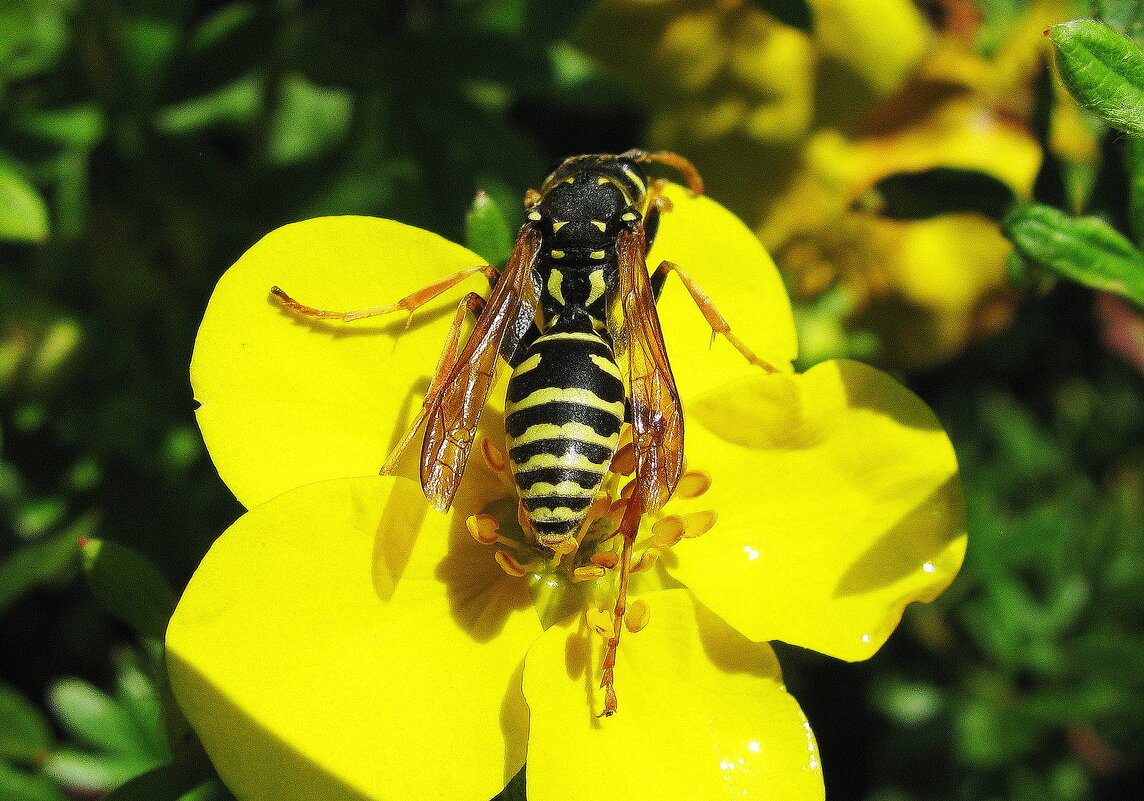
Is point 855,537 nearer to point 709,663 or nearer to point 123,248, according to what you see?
point 709,663

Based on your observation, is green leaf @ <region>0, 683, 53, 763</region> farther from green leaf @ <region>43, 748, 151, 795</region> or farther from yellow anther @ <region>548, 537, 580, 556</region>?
yellow anther @ <region>548, 537, 580, 556</region>

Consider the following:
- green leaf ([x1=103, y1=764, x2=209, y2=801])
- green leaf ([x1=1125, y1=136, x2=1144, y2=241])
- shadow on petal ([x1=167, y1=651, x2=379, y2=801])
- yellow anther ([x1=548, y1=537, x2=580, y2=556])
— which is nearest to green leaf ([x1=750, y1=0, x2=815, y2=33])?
green leaf ([x1=1125, y1=136, x2=1144, y2=241])

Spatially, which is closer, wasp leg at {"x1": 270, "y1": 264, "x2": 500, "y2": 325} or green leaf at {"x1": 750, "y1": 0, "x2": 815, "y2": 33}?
wasp leg at {"x1": 270, "y1": 264, "x2": 500, "y2": 325}

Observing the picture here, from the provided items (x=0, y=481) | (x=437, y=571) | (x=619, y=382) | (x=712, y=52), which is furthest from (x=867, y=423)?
→ (x=0, y=481)

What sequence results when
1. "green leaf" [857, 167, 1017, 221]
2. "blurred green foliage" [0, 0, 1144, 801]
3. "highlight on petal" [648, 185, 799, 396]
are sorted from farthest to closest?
"blurred green foliage" [0, 0, 1144, 801] → "green leaf" [857, 167, 1017, 221] → "highlight on petal" [648, 185, 799, 396]

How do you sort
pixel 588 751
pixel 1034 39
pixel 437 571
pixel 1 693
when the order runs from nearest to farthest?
1. pixel 588 751
2. pixel 437 571
3. pixel 1 693
4. pixel 1034 39

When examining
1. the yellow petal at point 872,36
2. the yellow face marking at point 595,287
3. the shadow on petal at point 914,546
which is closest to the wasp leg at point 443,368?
the yellow face marking at point 595,287

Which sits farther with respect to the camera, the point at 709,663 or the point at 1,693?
the point at 1,693
